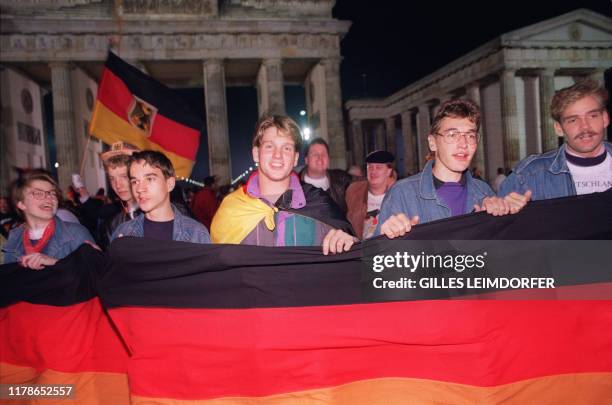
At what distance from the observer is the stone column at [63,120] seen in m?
26.5

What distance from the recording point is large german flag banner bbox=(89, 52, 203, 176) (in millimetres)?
6586

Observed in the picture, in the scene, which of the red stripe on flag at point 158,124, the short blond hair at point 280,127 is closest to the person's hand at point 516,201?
the short blond hair at point 280,127

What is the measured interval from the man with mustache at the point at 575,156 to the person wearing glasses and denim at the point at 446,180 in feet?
1.15

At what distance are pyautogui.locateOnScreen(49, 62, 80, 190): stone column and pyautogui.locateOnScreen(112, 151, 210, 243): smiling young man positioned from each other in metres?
26.5

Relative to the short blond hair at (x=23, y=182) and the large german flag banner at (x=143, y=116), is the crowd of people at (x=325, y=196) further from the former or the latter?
the large german flag banner at (x=143, y=116)

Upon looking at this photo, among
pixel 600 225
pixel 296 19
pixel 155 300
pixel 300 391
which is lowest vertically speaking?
pixel 300 391

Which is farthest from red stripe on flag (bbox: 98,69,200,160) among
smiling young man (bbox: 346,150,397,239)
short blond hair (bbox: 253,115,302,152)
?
short blond hair (bbox: 253,115,302,152)

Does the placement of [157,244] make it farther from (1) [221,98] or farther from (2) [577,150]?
(1) [221,98]

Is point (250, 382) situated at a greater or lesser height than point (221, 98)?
lesser

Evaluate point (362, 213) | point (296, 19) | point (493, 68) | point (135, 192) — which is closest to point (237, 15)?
point (296, 19)

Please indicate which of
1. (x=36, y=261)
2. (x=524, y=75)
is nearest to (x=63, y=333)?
(x=36, y=261)

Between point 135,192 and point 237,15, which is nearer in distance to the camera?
point 135,192

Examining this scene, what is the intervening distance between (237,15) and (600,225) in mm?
29300

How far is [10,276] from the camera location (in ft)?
10.2
